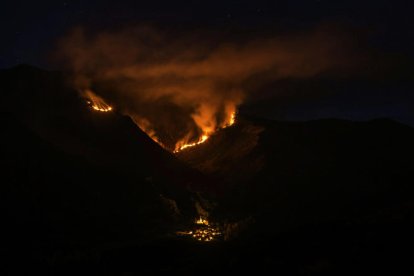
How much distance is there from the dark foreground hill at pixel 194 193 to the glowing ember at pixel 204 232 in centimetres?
228

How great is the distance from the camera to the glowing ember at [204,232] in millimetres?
74875

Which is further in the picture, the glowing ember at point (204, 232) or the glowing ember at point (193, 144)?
the glowing ember at point (193, 144)

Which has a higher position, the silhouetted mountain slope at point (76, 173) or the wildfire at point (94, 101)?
the wildfire at point (94, 101)

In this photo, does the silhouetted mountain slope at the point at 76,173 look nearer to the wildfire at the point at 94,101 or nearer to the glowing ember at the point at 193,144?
the wildfire at the point at 94,101

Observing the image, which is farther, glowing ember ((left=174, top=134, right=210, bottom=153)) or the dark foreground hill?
glowing ember ((left=174, top=134, right=210, bottom=153))

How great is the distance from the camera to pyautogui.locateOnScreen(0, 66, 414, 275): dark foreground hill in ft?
132

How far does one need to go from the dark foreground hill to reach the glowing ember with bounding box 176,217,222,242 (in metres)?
2.28

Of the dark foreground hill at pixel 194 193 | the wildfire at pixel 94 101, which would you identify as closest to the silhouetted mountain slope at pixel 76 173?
the dark foreground hill at pixel 194 193

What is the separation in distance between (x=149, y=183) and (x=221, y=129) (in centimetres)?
8686

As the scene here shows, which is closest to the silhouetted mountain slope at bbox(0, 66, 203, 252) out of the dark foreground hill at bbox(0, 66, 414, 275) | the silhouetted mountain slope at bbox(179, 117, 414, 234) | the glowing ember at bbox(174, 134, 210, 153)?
the dark foreground hill at bbox(0, 66, 414, 275)

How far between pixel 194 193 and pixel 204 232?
3134cm

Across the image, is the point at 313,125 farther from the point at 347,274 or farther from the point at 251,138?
the point at 347,274

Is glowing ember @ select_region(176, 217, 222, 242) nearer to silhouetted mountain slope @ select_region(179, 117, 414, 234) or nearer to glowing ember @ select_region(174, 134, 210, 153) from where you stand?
silhouetted mountain slope @ select_region(179, 117, 414, 234)

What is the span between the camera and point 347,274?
28.8 metres
